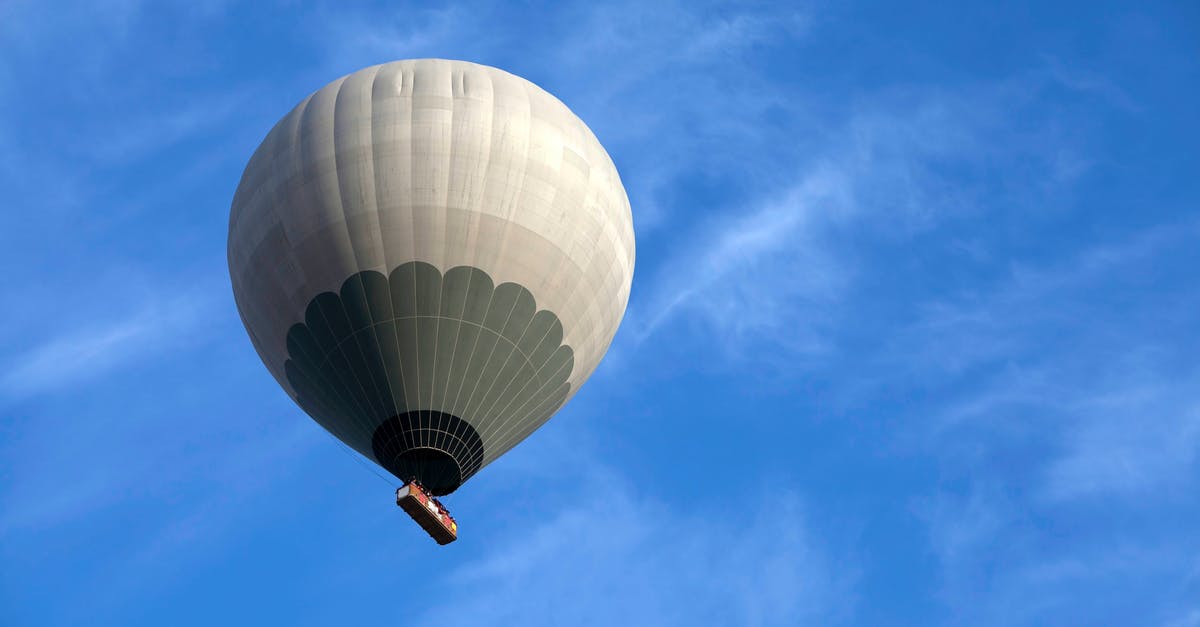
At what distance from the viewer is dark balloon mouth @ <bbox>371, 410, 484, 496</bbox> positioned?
112 feet

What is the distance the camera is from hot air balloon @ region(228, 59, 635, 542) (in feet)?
112

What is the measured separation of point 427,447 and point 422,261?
4452 mm

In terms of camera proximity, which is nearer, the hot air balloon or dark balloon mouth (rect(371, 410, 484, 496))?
the hot air balloon

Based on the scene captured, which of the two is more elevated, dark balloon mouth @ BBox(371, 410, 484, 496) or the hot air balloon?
the hot air balloon

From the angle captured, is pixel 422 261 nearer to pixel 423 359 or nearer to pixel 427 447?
pixel 423 359

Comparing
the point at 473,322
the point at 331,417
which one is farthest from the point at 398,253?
the point at 331,417

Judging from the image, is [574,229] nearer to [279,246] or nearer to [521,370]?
[521,370]

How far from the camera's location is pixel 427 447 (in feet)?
113

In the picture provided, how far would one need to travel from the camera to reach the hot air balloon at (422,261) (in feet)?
112

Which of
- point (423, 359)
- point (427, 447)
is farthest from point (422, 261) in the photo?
point (427, 447)

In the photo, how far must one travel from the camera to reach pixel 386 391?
34.1 metres

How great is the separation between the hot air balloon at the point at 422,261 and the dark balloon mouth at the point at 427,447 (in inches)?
1.7

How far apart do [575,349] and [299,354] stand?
6878mm

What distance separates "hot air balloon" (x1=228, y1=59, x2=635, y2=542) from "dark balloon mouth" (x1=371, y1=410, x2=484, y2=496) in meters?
0.04
